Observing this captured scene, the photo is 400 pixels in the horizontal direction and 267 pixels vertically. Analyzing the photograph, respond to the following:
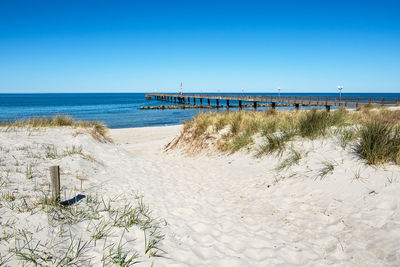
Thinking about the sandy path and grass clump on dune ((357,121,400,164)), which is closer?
the sandy path

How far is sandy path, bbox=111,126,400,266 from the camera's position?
124 inches

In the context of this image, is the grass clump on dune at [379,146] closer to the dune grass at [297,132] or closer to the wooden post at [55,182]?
the dune grass at [297,132]

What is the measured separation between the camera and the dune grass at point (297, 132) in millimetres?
5202

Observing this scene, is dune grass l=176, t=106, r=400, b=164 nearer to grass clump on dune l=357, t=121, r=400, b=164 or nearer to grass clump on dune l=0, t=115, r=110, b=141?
grass clump on dune l=357, t=121, r=400, b=164

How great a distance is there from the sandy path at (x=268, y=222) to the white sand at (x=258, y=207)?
1cm

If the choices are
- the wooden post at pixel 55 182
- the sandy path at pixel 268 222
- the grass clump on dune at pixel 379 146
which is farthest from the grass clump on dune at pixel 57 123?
the grass clump on dune at pixel 379 146

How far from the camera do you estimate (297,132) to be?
7.97 m

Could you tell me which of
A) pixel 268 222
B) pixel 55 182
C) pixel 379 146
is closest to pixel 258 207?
pixel 268 222

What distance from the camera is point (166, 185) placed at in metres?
6.42

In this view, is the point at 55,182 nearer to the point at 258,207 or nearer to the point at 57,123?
the point at 258,207

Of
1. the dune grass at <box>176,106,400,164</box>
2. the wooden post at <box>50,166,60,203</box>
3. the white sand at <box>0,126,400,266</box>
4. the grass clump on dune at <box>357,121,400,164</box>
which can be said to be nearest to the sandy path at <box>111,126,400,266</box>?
the white sand at <box>0,126,400,266</box>

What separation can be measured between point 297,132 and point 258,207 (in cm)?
398

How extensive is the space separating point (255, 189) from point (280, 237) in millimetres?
2180

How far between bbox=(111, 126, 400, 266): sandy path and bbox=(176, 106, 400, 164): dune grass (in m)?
0.66
